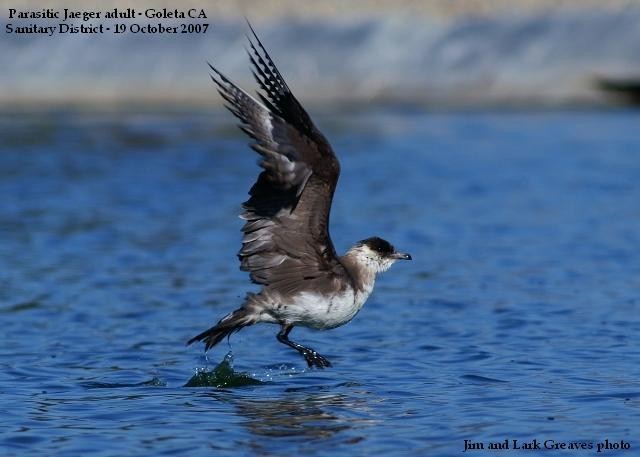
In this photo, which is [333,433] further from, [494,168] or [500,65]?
[500,65]

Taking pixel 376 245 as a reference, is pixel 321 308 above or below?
below

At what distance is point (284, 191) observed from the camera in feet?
28.2

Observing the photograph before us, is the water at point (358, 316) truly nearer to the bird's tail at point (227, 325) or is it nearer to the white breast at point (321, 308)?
the bird's tail at point (227, 325)

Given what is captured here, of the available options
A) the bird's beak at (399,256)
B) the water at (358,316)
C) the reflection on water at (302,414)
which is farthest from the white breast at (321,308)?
the bird's beak at (399,256)

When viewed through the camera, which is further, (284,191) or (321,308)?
(321,308)

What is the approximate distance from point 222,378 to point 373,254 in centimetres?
149

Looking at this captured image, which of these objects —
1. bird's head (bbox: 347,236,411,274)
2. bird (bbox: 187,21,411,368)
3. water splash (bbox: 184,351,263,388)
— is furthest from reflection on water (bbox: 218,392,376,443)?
bird's head (bbox: 347,236,411,274)

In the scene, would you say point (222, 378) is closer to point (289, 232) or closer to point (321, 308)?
point (321, 308)

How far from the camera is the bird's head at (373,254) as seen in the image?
31.9 feet

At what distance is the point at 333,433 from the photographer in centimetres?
791

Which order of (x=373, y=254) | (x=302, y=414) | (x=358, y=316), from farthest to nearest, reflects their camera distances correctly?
(x=358, y=316) < (x=373, y=254) < (x=302, y=414)

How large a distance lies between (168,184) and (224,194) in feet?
3.67

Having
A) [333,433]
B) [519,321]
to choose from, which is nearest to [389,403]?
[333,433]

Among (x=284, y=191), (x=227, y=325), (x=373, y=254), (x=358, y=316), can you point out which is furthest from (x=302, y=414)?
(x=358, y=316)
